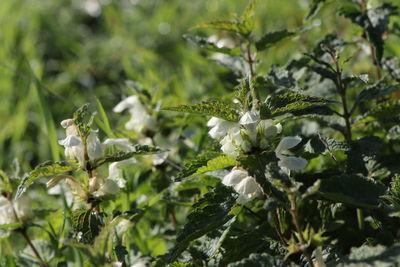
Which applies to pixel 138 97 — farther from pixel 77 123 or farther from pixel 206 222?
pixel 206 222

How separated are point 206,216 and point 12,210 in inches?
25.9

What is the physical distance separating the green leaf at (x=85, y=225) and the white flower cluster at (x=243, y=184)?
37 cm

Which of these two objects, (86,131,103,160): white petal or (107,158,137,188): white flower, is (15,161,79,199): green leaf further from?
(107,158,137,188): white flower

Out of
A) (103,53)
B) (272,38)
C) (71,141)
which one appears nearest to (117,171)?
(71,141)

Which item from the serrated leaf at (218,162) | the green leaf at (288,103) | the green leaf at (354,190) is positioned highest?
the green leaf at (288,103)

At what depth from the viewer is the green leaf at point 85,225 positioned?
131 centimetres

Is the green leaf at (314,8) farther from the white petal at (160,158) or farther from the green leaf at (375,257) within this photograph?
the green leaf at (375,257)

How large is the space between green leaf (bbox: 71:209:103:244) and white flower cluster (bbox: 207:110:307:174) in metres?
0.39

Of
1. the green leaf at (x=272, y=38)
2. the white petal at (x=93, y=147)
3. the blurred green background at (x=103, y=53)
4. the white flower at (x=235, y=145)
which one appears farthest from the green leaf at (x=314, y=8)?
the white petal at (x=93, y=147)

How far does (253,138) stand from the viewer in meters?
1.18

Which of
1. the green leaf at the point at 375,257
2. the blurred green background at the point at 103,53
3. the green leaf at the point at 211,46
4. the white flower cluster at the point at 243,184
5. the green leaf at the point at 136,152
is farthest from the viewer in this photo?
the blurred green background at the point at 103,53

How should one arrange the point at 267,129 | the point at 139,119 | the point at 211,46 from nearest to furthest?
1. the point at 267,129
2. the point at 211,46
3. the point at 139,119

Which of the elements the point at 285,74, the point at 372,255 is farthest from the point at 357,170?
the point at 372,255

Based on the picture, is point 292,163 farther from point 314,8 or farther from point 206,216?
point 314,8
